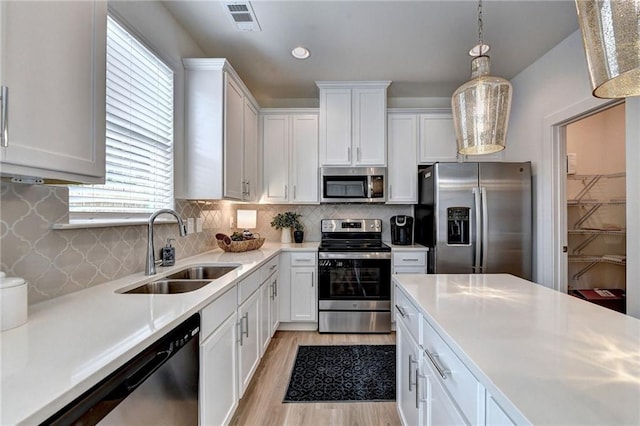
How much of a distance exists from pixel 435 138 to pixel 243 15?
7.70 feet

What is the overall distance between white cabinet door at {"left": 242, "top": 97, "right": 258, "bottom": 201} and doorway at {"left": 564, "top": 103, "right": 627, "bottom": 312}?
3.64 meters

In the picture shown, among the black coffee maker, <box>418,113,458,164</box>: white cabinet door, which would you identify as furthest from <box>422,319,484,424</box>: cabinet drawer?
<box>418,113,458,164</box>: white cabinet door

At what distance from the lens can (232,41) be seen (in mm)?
2463

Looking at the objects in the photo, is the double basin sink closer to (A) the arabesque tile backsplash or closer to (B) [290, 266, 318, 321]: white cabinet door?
(A) the arabesque tile backsplash

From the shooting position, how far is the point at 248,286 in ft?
6.27

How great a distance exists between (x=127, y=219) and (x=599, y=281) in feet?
15.8

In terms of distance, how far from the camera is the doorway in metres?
3.20

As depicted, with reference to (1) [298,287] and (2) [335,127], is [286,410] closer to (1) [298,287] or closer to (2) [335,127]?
(1) [298,287]

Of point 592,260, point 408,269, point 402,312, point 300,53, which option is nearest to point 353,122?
point 300,53

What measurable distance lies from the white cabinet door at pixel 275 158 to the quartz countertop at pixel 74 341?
2.03m

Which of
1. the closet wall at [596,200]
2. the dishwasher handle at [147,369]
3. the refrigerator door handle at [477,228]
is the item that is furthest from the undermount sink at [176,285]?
the closet wall at [596,200]

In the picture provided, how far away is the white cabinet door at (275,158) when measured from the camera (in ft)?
10.9

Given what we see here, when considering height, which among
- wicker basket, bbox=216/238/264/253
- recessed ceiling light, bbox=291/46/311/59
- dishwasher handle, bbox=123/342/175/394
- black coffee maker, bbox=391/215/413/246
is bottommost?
dishwasher handle, bbox=123/342/175/394

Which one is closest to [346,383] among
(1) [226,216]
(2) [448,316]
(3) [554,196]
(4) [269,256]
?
(4) [269,256]
